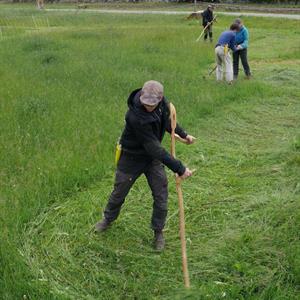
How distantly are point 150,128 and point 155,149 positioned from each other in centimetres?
17

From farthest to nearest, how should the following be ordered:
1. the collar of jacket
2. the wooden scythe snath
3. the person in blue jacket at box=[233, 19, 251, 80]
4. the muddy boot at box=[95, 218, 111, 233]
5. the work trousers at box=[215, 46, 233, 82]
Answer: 1. the person in blue jacket at box=[233, 19, 251, 80]
2. the work trousers at box=[215, 46, 233, 82]
3. the muddy boot at box=[95, 218, 111, 233]
4. the collar of jacket
5. the wooden scythe snath

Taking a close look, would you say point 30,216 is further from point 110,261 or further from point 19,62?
point 19,62

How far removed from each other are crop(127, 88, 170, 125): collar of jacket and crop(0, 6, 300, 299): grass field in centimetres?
124

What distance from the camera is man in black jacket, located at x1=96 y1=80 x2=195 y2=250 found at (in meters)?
3.70

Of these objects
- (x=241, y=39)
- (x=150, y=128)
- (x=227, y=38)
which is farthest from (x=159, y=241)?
(x=241, y=39)

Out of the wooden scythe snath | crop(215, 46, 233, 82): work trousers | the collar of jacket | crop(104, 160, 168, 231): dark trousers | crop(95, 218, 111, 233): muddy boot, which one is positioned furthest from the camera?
crop(215, 46, 233, 82): work trousers

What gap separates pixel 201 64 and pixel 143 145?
394 inches

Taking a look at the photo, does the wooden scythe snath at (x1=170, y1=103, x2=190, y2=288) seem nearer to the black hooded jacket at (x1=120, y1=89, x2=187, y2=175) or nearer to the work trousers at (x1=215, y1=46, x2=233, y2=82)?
the black hooded jacket at (x1=120, y1=89, x2=187, y2=175)

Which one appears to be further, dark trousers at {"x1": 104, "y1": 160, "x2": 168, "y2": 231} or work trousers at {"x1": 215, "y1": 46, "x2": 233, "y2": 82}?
work trousers at {"x1": 215, "y1": 46, "x2": 233, "y2": 82}

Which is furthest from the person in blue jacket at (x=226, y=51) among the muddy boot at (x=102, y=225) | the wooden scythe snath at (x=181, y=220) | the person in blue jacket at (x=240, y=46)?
the wooden scythe snath at (x=181, y=220)

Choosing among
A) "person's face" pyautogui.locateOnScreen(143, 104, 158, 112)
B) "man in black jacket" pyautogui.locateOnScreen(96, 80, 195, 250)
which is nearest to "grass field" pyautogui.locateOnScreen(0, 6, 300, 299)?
"man in black jacket" pyautogui.locateOnScreen(96, 80, 195, 250)

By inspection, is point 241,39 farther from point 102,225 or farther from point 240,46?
point 102,225

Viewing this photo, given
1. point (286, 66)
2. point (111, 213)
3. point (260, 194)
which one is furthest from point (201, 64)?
point (111, 213)

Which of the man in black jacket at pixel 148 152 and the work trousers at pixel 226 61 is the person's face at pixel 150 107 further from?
the work trousers at pixel 226 61
